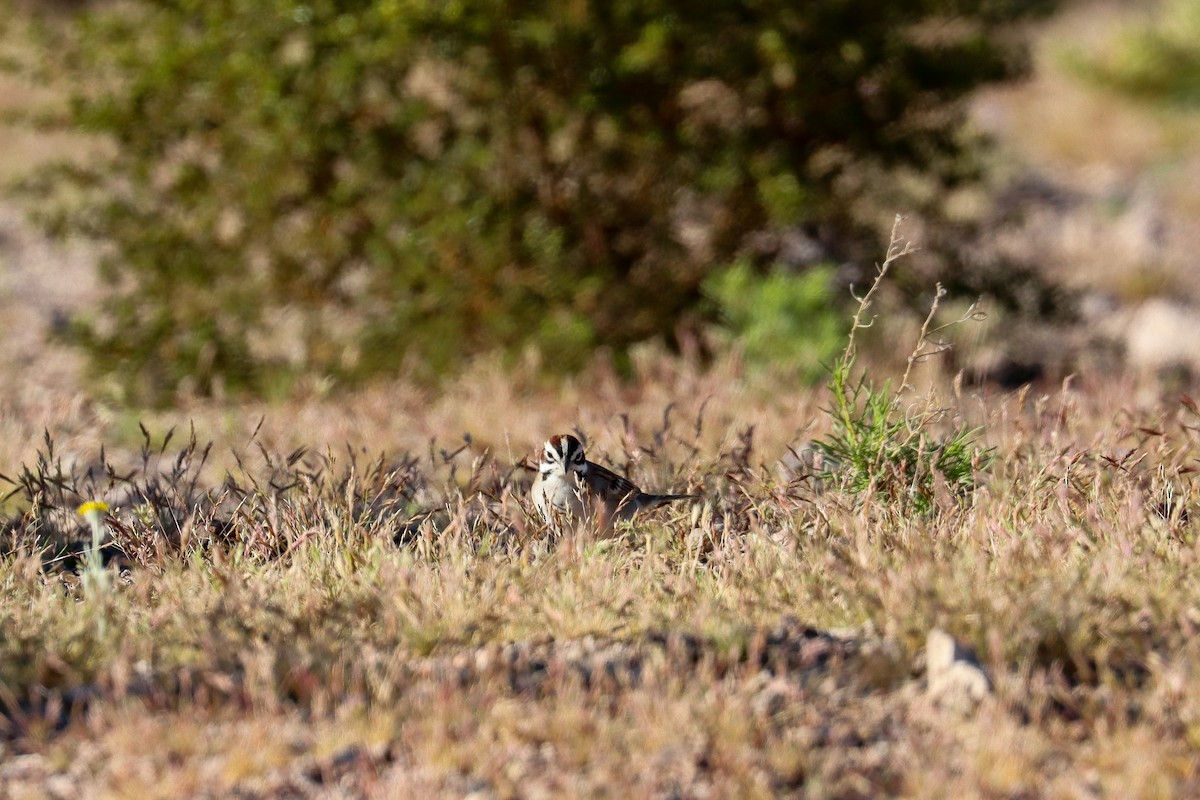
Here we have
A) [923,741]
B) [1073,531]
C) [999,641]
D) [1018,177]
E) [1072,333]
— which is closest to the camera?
[923,741]

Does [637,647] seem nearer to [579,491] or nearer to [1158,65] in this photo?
[579,491]

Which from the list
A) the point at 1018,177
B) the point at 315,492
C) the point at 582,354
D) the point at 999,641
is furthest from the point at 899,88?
the point at 1018,177

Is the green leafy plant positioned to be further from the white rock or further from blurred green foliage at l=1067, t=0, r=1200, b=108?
blurred green foliage at l=1067, t=0, r=1200, b=108

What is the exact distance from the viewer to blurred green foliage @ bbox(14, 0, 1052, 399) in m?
8.27

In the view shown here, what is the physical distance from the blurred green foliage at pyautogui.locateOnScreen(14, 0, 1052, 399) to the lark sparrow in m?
3.60

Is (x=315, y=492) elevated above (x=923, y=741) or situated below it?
above

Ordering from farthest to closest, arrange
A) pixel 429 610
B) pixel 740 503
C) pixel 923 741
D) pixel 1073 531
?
pixel 740 503 → pixel 1073 531 → pixel 429 610 → pixel 923 741

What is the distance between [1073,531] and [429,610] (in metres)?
1.91

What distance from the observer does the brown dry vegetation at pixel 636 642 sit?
312cm

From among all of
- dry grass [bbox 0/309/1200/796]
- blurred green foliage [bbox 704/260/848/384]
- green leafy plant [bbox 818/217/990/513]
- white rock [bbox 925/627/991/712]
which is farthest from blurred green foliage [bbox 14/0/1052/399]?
white rock [bbox 925/627/991/712]

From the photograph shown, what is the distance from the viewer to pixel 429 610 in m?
3.77

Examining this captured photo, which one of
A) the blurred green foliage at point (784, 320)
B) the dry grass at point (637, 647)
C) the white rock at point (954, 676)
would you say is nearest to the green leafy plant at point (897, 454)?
the dry grass at point (637, 647)

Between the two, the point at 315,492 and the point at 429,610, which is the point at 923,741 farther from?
the point at 315,492

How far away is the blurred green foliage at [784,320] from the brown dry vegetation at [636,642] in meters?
2.67
